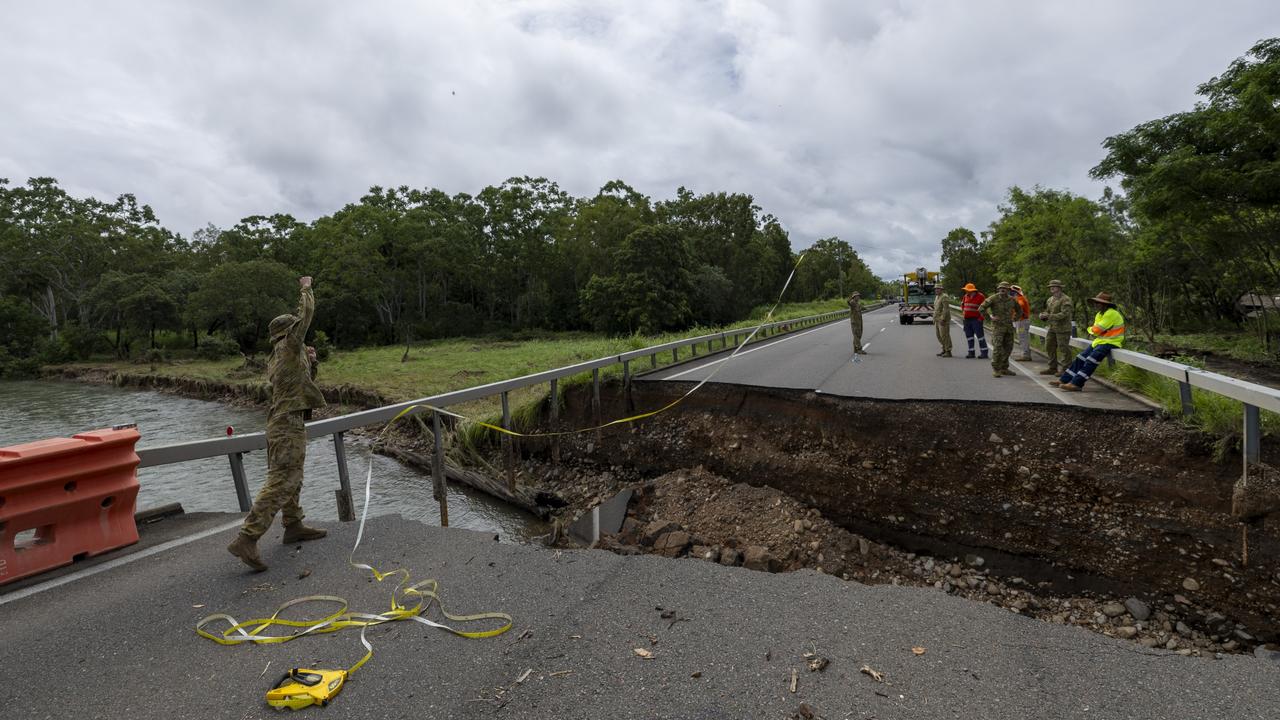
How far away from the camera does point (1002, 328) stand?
10359 millimetres

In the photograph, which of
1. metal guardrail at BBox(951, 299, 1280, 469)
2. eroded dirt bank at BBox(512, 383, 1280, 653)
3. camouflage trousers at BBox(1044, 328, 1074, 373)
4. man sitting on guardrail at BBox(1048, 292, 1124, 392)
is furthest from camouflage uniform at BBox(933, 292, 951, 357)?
metal guardrail at BBox(951, 299, 1280, 469)

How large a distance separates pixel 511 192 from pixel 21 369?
37936 mm

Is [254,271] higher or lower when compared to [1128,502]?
higher

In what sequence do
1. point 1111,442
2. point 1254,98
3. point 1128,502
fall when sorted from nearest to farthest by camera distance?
point 1128,502
point 1111,442
point 1254,98

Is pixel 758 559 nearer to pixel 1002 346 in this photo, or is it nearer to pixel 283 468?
pixel 283 468

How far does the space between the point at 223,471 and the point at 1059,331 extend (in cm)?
1664

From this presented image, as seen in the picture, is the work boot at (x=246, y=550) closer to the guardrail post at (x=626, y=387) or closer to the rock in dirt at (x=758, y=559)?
the rock in dirt at (x=758, y=559)

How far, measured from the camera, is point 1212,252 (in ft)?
61.7

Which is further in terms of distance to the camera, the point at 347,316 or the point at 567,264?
the point at 567,264

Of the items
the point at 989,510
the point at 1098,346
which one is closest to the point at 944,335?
the point at 1098,346

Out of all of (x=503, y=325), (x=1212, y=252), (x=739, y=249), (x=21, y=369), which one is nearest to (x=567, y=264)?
(x=503, y=325)

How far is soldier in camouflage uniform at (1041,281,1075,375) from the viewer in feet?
31.8

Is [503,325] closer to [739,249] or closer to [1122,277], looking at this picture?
Answer: [739,249]

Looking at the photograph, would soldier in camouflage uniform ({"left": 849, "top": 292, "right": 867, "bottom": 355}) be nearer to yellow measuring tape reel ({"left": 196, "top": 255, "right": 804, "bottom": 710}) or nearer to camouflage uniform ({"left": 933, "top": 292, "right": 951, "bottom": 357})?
camouflage uniform ({"left": 933, "top": 292, "right": 951, "bottom": 357})
